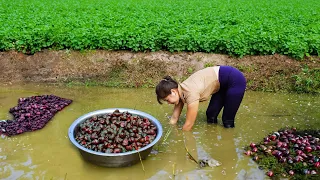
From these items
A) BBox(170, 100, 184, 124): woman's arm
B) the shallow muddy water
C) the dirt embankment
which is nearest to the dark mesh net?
the shallow muddy water

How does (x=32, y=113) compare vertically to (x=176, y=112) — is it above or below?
below

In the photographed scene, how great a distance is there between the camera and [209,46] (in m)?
7.95

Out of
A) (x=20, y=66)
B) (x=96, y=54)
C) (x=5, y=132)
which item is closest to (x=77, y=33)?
(x=96, y=54)

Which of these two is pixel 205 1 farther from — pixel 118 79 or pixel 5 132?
pixel 5 132

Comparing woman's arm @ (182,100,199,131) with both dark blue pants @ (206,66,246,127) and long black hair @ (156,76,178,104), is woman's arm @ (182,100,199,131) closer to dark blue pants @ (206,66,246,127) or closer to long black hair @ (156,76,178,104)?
long black hair @ (156,76,178,104)

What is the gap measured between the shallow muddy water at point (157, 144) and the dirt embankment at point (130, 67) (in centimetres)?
37

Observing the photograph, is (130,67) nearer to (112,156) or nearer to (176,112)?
(176,112)

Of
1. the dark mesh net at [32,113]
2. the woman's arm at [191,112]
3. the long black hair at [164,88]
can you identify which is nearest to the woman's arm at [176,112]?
the woman's arm at [191,112]

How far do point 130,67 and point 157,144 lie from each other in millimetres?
3234

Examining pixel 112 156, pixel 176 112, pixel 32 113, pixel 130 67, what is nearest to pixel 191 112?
pixel 176 112

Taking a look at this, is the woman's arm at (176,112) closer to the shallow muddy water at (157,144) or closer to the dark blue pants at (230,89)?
the shallow muddy water at (157,144)

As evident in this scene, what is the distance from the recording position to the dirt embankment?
7.50 meters

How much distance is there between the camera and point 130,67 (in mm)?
7879

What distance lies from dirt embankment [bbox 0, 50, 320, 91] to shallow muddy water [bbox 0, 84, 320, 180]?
1.21 ft
